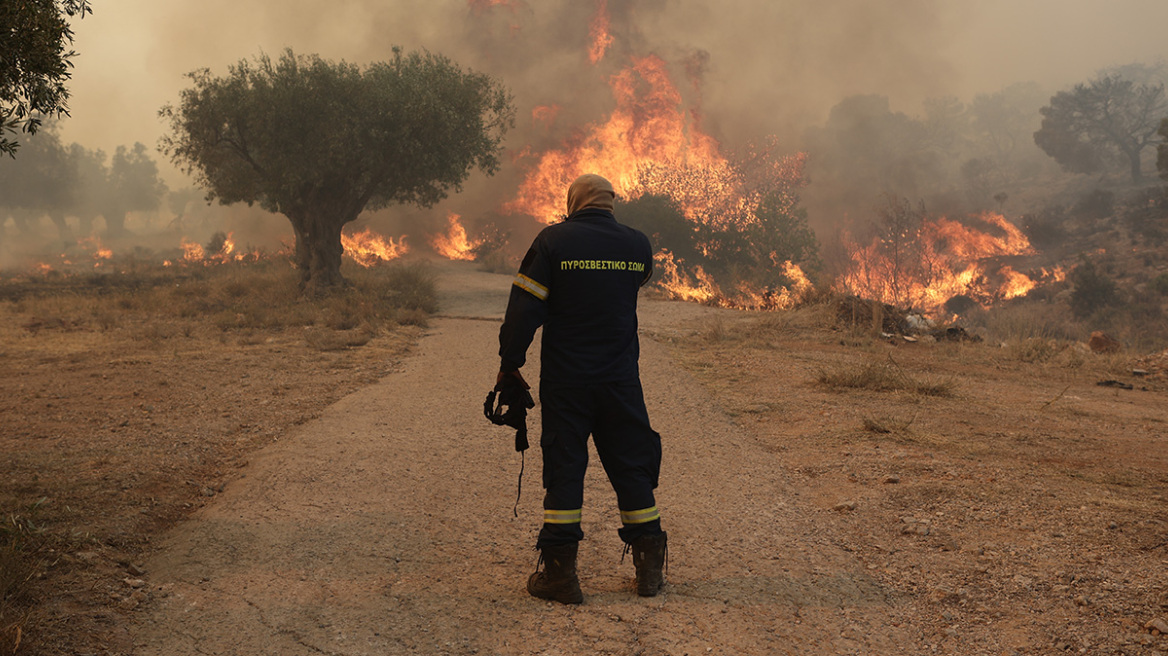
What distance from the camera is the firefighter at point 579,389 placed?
12.2 feet

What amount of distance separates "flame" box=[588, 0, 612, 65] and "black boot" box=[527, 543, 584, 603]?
4446cm

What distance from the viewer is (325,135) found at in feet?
64.8

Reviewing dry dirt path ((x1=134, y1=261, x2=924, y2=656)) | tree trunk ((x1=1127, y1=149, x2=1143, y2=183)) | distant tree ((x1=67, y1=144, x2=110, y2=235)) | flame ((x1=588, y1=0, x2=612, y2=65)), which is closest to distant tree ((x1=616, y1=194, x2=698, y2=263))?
flame ((x1=588, y1=0, x2=612, y2=65))

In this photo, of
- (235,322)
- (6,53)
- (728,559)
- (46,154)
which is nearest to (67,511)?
(6,53)

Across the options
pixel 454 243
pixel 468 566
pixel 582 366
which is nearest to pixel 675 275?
pixel 454 243

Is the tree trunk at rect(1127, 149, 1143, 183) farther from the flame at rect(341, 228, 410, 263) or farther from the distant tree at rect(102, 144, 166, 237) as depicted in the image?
the distant tree at rect(102, 144, 166, 237)

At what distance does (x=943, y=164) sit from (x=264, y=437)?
87.0 m

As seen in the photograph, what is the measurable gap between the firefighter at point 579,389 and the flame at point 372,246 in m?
32.4

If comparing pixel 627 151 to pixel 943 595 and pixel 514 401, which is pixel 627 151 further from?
pixel 943 595

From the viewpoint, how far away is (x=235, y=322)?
54.0 ft

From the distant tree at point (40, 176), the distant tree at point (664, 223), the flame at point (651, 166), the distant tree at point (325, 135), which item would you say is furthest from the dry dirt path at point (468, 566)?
the distant tree at point (40, 176)

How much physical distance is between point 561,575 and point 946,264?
161 ft

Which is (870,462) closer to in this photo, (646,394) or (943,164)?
(646,394)

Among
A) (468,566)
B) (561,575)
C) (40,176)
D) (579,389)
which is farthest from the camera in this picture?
(40,176)
